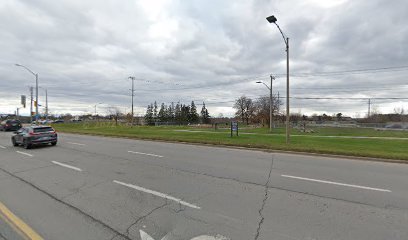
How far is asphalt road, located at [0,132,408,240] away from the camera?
3.90 meters

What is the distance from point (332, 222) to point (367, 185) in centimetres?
326

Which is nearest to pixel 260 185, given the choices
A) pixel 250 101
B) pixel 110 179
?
pixel 110 179

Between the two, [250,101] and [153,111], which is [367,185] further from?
[153,111]

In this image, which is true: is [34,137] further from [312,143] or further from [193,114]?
[193,114]

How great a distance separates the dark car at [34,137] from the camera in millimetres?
15383

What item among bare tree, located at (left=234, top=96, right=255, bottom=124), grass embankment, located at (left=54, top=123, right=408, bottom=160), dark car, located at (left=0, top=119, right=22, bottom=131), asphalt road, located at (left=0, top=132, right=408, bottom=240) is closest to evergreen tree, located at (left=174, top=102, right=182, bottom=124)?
bare tree, located at (left=234, top=96, right=255, bottom=124)

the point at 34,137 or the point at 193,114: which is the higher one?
the point at 193,114

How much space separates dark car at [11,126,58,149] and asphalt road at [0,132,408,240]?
7482 millimetres

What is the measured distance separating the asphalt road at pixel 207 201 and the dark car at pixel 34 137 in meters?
7.48

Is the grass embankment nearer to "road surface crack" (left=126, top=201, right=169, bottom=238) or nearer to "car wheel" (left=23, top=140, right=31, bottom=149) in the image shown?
"car wheel" (left=23, top=140, right=31, bottom=149)

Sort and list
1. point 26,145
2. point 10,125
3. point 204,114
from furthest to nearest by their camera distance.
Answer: point 204,114
point 10,125
point 26,145

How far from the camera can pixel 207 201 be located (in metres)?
5.22

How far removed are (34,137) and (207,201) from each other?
49.0 ft

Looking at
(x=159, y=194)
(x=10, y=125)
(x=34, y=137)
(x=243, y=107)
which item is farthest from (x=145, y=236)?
(x=243, y=107)
